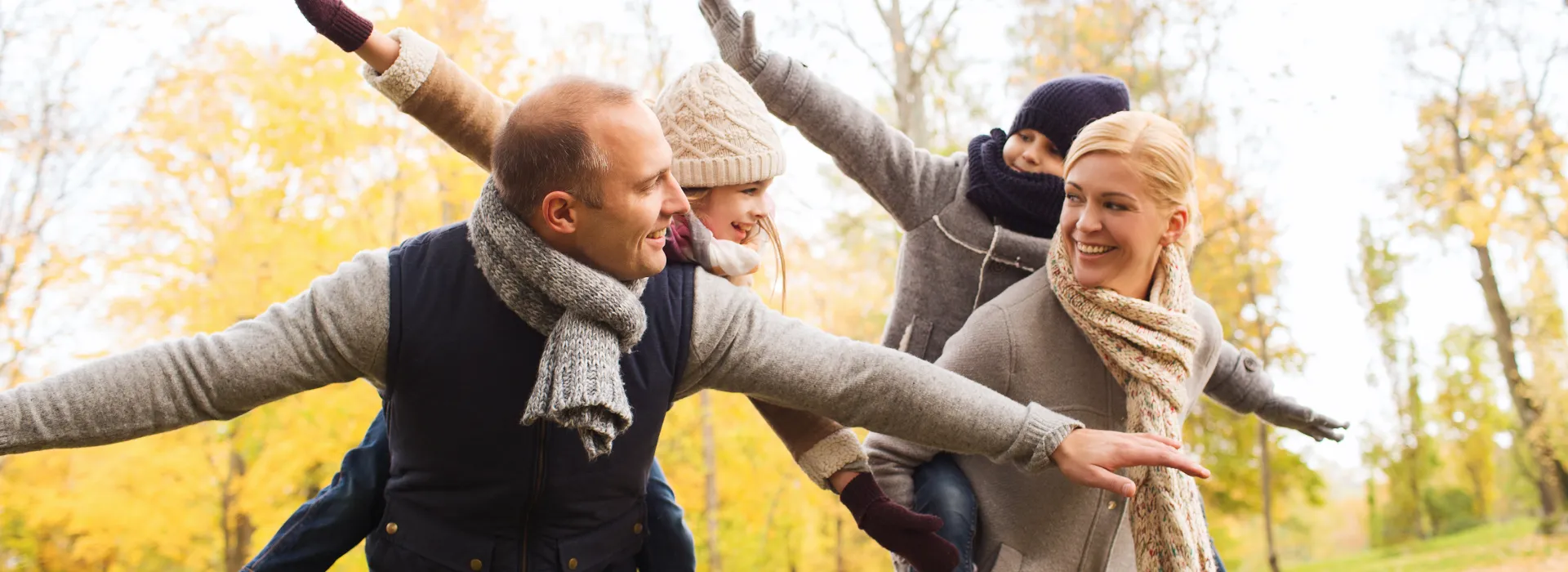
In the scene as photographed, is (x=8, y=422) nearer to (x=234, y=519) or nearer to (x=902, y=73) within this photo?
(x=234, y=519)

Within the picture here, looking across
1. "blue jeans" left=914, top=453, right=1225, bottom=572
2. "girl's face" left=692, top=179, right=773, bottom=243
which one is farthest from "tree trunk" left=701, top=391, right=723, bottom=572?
"girl's face" left=692, top=179, right=773, bottom=243

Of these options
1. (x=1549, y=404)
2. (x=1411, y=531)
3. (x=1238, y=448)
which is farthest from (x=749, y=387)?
(x=1411, y=531)

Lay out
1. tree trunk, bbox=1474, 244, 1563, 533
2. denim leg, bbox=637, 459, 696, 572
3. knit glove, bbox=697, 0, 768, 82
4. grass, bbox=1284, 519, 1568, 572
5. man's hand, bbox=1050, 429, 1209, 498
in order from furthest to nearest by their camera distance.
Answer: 1. tree trunk, bbox=1474, 244, 1563, 533
2. grass, bbox=1284, 519, 1568, 572
3. knit glove, bbox=697, 0, 768, 82
4. denim leg, bbox=637, 459, 696, 572
5. man's hand, bbox=1050, 429, 1209, 498

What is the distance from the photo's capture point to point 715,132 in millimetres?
2244

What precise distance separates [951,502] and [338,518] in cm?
123

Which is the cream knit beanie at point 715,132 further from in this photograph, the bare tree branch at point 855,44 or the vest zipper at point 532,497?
the bare tree branch at point 855,44

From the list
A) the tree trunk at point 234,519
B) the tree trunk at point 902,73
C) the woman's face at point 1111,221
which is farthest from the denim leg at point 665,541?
the tree trunk at point 902,73

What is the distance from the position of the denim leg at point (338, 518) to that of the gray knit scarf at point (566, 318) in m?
0.46

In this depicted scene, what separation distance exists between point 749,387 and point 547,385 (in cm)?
39

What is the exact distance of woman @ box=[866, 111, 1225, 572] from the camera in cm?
223

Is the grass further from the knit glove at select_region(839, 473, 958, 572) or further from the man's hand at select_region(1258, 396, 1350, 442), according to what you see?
the knit glove at select_region(839, 473, 958, 572)

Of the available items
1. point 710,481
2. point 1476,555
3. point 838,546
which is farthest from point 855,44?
point 1476,555

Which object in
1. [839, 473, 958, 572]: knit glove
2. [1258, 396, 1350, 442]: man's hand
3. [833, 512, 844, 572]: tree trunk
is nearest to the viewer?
[839, 473, 958, 572]: knit glove

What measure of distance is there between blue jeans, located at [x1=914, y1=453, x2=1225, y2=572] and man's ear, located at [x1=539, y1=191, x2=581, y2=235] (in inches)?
40.8
